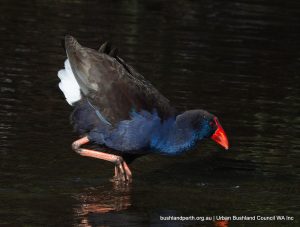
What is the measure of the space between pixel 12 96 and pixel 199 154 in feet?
10.00

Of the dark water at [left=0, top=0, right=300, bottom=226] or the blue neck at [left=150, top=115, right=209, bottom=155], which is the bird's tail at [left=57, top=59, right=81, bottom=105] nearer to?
the dark water at [left=0, top=0, right=300, bottom=226]

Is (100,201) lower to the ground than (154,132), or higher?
lower

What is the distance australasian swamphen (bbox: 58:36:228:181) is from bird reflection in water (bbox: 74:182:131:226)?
24cm

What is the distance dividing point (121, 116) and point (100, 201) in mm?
1060

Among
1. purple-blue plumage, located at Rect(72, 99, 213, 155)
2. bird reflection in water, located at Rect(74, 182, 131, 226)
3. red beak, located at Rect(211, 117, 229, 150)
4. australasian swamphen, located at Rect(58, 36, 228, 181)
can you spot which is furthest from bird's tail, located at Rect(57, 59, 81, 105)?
red beak, located at Rect(211, 117, 229, 150)

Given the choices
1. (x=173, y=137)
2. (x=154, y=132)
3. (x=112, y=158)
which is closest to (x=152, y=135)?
(x=154, y=132)

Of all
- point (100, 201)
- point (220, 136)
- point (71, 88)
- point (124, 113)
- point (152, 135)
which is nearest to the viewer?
point (100, 201)

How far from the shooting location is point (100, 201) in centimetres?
954

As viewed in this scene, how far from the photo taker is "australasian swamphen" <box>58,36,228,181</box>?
9.93m

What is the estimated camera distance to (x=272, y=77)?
631 inches

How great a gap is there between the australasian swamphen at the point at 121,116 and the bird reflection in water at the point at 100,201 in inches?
9.5

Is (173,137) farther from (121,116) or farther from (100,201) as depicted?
(100,201)

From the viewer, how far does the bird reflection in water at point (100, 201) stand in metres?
9.00

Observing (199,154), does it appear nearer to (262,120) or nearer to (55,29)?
(262,120)
